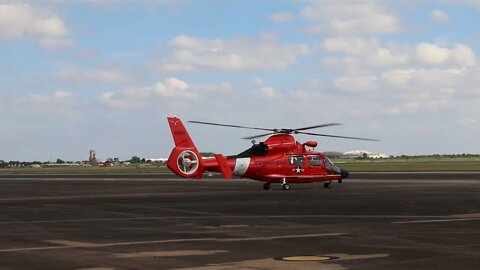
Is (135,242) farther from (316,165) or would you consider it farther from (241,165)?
(316,165)

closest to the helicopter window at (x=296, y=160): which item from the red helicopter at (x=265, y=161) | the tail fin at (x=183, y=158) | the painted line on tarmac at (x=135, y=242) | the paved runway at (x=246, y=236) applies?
the red helicopter at (x=265, y=161)

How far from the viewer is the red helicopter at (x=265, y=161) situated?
2018 inches

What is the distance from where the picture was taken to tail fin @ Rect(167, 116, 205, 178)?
173 ft

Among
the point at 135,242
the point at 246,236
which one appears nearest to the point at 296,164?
the point at 246,236

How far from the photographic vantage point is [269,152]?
51.8 meters

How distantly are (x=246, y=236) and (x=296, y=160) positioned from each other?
31494mm

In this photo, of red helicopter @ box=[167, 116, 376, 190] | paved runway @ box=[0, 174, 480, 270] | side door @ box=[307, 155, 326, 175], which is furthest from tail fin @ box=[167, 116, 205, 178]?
paved runway @ box=[0, 174, 480, 270]

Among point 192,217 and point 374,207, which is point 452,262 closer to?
point 192,217

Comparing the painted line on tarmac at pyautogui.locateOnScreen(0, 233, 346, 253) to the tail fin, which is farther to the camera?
the tail fin

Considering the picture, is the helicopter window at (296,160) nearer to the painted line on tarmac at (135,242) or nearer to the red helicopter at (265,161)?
the red helicopter at (265,161)

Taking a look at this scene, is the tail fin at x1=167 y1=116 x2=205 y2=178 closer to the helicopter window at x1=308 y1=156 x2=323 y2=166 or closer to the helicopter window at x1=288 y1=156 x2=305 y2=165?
the helicopter window at x1=288 y1=156 x2=305 y2=165

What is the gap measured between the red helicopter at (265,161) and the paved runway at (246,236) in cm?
1432

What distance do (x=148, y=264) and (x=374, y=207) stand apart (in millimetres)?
18886

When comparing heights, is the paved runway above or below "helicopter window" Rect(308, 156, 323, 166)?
below
